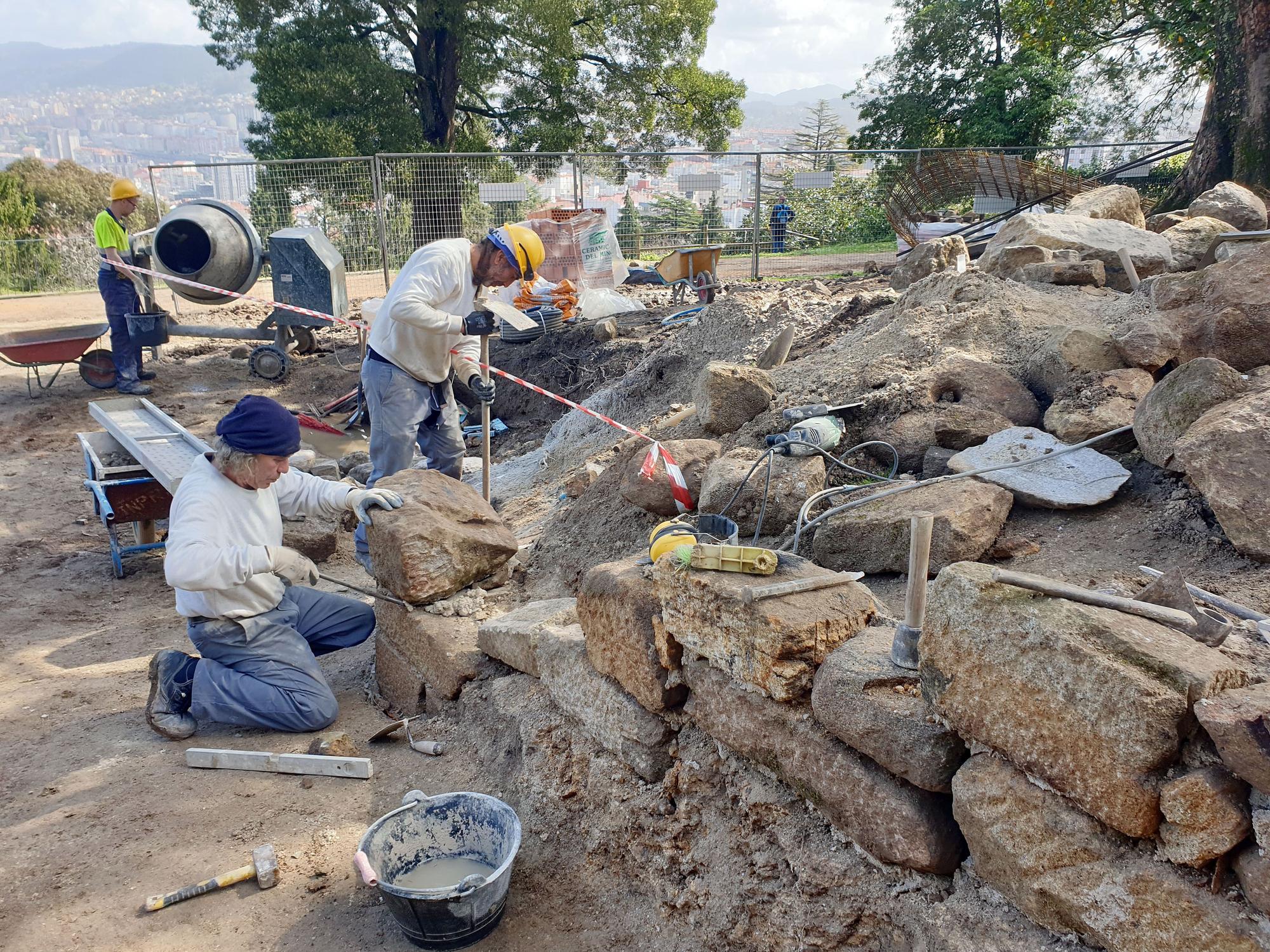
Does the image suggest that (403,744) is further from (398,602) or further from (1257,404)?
(1257,404)

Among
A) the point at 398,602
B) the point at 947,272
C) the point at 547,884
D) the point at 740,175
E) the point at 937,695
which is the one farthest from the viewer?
the point at 740,175

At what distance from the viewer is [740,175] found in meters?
14.2

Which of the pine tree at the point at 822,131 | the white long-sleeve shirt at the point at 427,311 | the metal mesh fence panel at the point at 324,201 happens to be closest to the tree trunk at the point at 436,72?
the metal mesh fence panel at the point at 324,201

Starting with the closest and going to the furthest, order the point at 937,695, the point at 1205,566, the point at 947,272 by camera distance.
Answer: the point at 937,695 → the point at 1205,566 → the point at 947,272

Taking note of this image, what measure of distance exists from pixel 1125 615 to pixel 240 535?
3.23m

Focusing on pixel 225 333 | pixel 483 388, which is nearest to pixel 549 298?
pixel 225 333

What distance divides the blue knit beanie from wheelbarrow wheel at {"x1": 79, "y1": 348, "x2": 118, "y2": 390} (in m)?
7.32

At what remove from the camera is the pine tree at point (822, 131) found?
33312 millimetres

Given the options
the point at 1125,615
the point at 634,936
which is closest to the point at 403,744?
the point at 634,936

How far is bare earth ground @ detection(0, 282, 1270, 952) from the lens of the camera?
2.40 metres

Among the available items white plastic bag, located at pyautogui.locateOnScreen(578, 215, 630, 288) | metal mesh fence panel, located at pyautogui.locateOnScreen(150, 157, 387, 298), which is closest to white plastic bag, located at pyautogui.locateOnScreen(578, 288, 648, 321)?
white plastic bag, located at pyautogui.locateOnScreen(578, 215, 630, 288)

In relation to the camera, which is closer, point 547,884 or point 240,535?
point 547,884

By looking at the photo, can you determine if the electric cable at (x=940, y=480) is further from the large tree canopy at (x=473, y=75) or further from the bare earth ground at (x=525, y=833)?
the large tree canopy at (x=473, y=75)

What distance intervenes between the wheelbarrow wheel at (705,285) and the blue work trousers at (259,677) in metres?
7.18
